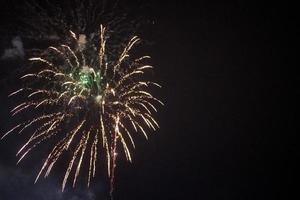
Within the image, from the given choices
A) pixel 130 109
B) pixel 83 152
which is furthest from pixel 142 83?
pixel 83 152

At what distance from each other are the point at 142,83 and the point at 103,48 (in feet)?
10.5

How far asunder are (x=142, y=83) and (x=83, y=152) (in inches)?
214

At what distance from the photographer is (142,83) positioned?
47219 millimetres

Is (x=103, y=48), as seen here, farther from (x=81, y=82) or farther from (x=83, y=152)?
(x=83, y=152)

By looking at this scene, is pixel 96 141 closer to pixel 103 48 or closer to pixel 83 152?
pixel 83 152

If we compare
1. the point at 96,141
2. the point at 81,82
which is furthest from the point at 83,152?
the point at 81,82

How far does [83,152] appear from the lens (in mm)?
46812

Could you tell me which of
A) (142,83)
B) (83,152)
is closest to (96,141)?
(83,152)

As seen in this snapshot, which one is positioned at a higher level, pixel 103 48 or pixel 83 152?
pixel 103 48

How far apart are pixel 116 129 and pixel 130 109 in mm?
1498

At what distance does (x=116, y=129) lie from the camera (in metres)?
46.4

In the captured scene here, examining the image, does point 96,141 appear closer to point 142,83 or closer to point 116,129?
point 116,129

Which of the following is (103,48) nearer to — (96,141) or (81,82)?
(81,82)

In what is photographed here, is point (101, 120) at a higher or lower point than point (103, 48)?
lower
